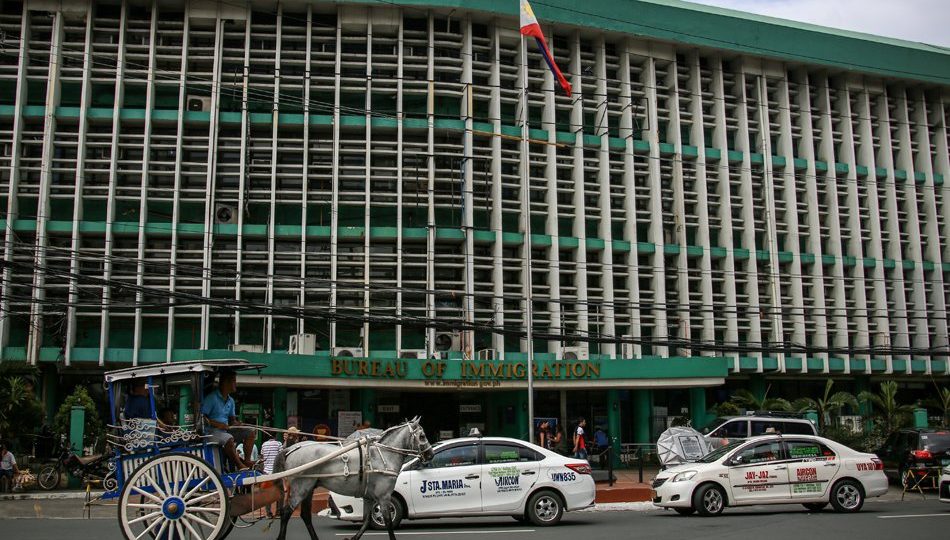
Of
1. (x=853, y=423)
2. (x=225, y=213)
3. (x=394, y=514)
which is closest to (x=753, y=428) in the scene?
(x=853, y=423)

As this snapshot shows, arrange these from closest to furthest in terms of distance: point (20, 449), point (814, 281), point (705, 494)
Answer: point (705, 494) → point (20, 449) → point (814, 281)

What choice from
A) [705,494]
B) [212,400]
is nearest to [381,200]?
[705,494]

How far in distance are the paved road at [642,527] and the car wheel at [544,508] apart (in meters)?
0.24

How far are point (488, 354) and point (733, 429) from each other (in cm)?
940

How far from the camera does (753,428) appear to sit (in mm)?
24734

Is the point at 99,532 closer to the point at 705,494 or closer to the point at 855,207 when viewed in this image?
the point at 705,494

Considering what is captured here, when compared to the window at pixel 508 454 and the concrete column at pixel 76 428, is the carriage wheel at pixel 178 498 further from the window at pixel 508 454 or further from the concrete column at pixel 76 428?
the concrete column at pixel 76 428

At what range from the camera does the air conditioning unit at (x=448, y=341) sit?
1271 inches

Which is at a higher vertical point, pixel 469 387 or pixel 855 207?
pixel 855 207

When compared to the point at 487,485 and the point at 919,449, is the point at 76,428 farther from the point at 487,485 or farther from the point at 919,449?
the point at 919,449

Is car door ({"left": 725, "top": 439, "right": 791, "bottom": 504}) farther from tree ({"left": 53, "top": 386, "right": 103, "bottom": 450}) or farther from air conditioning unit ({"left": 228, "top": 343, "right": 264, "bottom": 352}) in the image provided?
tree ({"left": 53, "top": 386, "right": 103, "bottom": 450})

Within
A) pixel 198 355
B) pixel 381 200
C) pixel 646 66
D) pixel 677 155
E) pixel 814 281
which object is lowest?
pixel 198 355

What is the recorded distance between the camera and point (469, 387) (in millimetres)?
29766

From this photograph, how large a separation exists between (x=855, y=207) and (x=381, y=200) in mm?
22051
